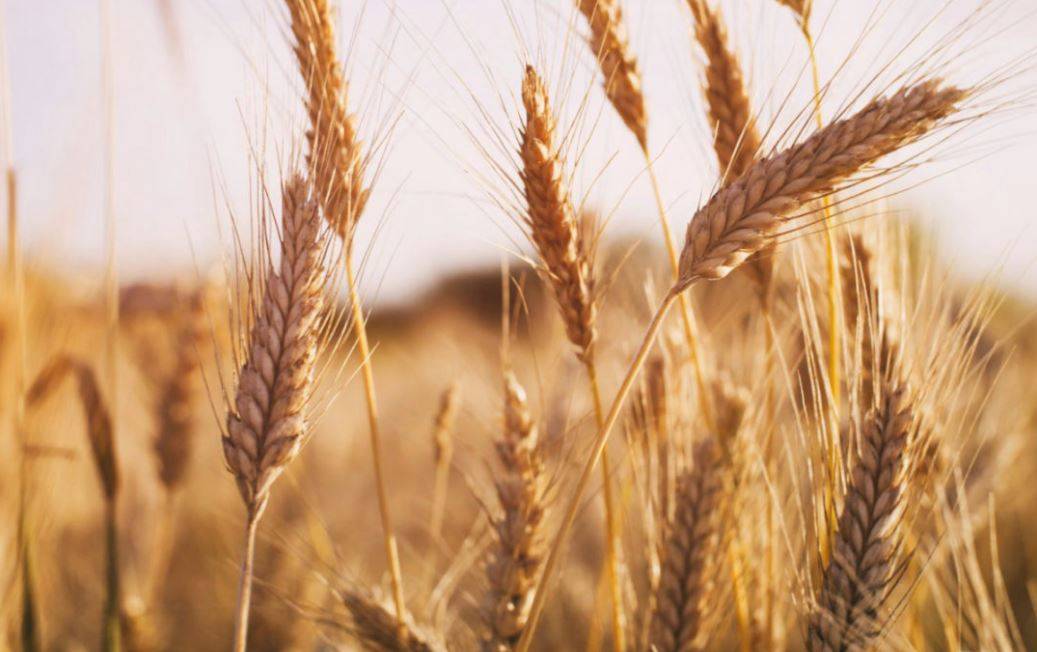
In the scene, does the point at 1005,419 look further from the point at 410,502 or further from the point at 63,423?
the point at 63,423

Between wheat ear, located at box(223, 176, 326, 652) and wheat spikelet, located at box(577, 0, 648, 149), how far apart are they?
1.87 feet

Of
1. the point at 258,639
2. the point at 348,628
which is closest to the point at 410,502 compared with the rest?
the point at 258,639

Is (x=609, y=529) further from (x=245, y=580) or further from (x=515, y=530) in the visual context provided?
(x=245, y=580)

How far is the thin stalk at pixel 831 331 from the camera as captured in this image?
106 cm

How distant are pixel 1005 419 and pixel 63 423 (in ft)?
8.11

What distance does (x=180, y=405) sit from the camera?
2.00 metres

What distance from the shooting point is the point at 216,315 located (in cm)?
232

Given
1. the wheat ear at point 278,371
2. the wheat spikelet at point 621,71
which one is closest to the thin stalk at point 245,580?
the wheat ear at point 278,371

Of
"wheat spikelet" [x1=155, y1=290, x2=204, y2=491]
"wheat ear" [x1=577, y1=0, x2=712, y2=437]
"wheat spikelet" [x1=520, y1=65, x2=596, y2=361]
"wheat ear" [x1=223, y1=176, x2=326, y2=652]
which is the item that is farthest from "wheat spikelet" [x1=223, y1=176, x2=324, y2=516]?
"wheat spikelet" [x1=155, y1=290, x2=204, y2=491]

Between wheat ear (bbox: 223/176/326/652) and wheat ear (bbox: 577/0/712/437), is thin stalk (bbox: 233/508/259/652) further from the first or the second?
wheat ear (bbox: 577/0/712/437)

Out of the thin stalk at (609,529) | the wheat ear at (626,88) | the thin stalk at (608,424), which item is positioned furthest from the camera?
the wheat ear at (626,88)

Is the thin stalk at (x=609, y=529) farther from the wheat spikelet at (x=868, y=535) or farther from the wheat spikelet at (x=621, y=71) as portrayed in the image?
the wheat spikelet at (x=621, y=71)

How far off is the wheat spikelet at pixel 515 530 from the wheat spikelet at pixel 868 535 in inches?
15.7

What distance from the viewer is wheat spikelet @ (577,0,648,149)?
4.12 ft
